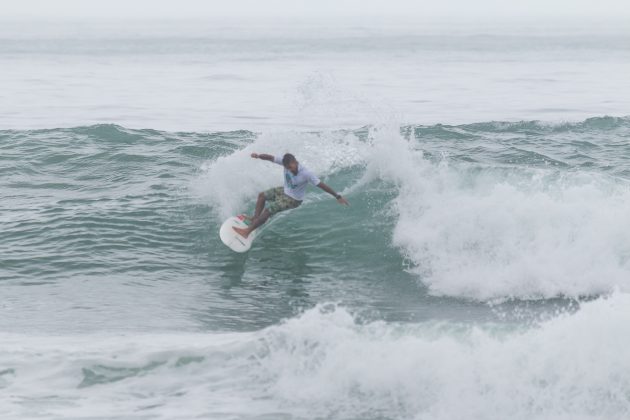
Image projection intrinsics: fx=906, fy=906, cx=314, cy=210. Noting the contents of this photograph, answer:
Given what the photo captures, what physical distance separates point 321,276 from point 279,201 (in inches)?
62.3

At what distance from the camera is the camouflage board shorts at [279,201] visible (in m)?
16.6

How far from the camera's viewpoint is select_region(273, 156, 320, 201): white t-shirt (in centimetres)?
1622

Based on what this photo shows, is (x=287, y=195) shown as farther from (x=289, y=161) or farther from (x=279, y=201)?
(x=289, y=161)

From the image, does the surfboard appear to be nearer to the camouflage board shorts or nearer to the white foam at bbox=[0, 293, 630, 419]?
the camouflage board shorts

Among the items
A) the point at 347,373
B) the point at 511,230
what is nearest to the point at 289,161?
the point at 511,230

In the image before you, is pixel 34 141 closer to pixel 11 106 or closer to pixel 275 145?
pixel 275 145

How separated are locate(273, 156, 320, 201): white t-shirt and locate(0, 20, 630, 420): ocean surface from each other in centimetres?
142

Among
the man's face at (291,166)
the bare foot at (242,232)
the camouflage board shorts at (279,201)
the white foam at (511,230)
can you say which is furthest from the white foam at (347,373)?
the bare foot at (242,232)

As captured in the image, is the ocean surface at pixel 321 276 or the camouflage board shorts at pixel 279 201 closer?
the ocean surface at pixel 321 276

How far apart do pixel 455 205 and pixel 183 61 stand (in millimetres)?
53752

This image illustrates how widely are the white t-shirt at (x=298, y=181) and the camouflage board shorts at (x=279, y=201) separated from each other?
0.09 meters

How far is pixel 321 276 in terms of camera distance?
16.5 metres

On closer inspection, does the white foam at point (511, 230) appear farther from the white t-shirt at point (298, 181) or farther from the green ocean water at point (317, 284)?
the white t-shirt at point (298, 181)

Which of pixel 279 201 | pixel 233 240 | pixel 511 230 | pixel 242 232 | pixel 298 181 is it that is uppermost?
pixel 298 181
